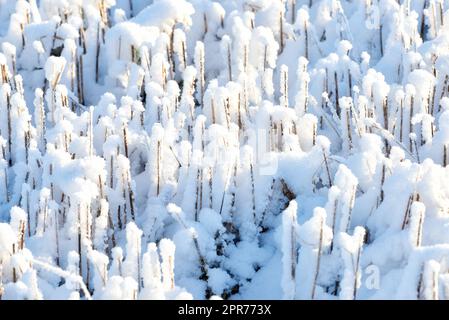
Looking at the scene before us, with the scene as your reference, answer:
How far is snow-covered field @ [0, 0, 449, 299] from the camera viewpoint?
91.5 inches

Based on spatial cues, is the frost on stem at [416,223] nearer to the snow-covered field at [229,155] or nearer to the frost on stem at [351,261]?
the snow-covered field at [229,155]

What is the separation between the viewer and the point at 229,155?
2.72 metres

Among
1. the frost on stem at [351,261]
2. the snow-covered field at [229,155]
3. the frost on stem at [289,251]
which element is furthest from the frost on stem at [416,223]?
the frost on stem at [289,251]

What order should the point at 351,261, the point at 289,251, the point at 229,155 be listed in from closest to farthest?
the point at 351,261, the point at 289,251, the point at 229,155

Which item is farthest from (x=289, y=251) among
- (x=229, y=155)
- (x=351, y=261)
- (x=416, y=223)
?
(x=229, y=155)

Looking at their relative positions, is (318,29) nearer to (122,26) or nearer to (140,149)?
(122,26)

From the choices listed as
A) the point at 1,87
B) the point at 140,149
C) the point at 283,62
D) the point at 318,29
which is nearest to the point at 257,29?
the point at 283,62

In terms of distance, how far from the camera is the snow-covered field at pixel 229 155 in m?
2.32

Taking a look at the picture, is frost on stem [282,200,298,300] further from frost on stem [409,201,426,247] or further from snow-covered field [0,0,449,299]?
frost on stem [409,201,426,247]

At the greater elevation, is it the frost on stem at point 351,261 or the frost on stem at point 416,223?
the frost on stem at point 416,223

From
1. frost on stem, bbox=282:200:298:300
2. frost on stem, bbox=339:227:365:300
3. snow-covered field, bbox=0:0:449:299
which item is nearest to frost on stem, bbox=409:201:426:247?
snow-covered field, bbox=0:0:449:299

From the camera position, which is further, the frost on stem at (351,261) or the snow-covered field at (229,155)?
the snow-covered field at (229,155)

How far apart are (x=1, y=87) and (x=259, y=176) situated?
135 cm

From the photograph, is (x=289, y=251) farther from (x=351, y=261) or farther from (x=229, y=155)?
(x=229, y=155)
